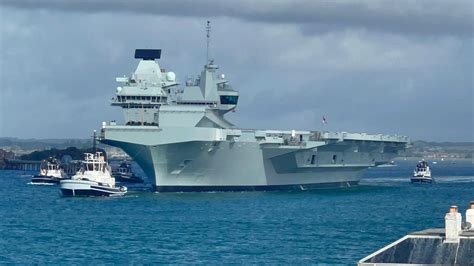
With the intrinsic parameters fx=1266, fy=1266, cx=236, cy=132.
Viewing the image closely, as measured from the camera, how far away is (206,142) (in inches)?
3236

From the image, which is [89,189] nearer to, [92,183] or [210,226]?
[92,183]

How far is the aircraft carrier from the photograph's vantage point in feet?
270

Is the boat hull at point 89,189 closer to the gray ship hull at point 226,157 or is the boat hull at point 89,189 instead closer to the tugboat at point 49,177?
the gray ship hull at point 226,157

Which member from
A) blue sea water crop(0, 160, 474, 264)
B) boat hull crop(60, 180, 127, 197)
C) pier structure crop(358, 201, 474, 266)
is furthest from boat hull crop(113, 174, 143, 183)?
pier structure crop(358, 201, 474, 266)

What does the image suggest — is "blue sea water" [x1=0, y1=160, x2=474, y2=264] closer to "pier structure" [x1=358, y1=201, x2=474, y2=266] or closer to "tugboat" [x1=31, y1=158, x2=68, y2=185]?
"pier structure" [x1=358, y1=201, x2=474, y2=266]

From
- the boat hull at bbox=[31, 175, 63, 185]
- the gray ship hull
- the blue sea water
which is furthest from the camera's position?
the boat hull at bbox=[31, 175, 63, 185]

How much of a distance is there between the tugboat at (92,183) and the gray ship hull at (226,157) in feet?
6.39

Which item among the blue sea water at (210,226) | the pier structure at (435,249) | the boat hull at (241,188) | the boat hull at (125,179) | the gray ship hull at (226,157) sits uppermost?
the gray ship hull at (226,157)

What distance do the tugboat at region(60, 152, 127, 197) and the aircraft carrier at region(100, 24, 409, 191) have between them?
1.98 meters

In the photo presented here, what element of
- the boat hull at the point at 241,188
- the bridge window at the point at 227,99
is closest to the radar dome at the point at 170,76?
the bridge window at the point at 227,99

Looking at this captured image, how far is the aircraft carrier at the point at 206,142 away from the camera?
82.4 meters

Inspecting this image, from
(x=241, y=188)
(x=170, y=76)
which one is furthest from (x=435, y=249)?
(x=170, y=76)

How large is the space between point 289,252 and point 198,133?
118 ft

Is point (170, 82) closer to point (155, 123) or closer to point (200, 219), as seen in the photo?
point (155, 123)
